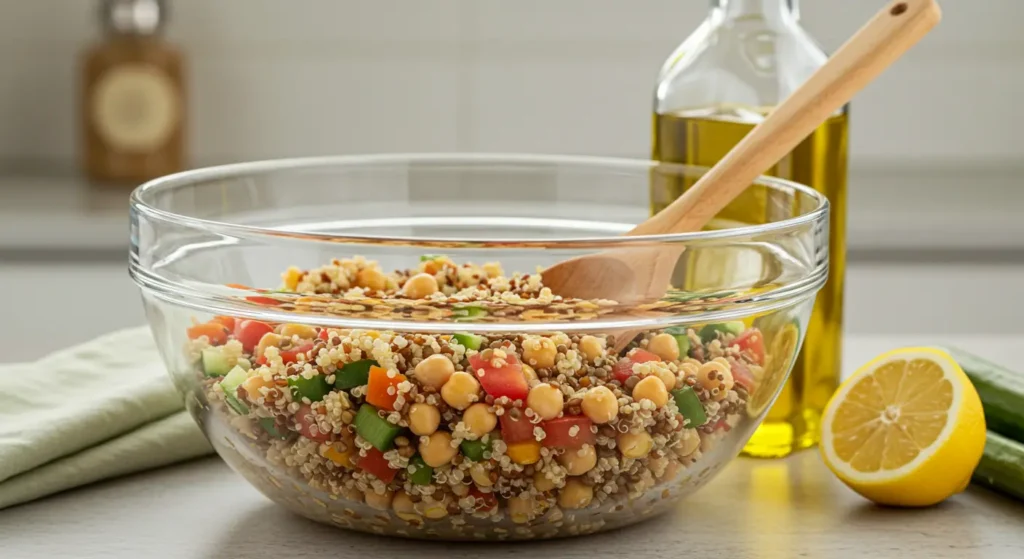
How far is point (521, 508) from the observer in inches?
32.4

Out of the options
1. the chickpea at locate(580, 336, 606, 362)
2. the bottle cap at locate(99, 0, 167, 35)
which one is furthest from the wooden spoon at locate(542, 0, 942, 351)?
the bottle cap at locate(99, 0, 167, 35)

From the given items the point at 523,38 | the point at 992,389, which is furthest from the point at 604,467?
the point at 523,38

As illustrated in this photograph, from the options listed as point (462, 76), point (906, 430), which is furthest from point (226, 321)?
point (462, 76)

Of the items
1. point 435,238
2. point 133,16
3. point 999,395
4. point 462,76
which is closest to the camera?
point 435,238

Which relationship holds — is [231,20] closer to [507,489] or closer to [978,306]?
[978,306]

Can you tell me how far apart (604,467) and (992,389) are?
0.39m

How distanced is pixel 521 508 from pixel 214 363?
0.71 feet

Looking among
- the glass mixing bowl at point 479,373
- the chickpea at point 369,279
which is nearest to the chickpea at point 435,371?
the glass mixing bowl at point 479,373

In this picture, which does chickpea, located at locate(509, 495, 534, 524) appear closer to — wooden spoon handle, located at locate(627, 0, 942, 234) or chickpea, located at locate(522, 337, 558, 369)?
chickpea, located at locate(522, 337, 558, 369)

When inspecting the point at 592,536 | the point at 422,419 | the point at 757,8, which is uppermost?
the point at 757,8

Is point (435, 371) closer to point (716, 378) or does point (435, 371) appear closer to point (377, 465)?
point (377, 465)

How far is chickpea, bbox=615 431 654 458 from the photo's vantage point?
813mm

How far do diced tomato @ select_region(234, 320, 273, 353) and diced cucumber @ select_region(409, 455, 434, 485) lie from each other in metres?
0.13

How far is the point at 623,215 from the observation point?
3.85 ft
